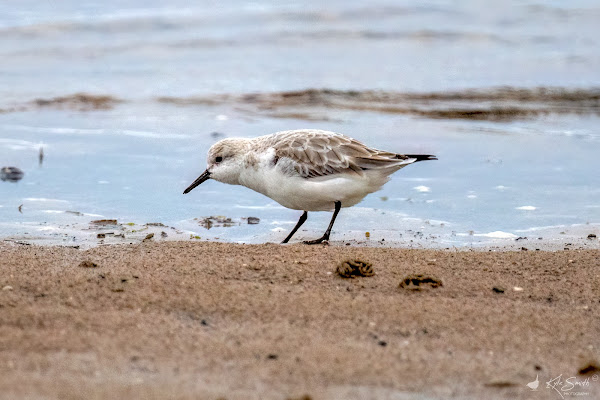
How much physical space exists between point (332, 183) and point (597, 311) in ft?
8.08

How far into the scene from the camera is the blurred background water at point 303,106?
25.8ft

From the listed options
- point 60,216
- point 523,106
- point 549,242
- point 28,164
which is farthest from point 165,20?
point 549,242

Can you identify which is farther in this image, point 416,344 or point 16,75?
point 16,75

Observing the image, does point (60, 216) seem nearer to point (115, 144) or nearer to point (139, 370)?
point (115, 144)

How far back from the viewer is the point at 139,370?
3975mm

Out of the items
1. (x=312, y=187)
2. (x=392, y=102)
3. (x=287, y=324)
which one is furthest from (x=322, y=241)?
(x=392, y=102)

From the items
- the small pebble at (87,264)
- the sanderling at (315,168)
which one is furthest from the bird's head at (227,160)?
the small pebble at (87,264)

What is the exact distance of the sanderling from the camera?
688cm

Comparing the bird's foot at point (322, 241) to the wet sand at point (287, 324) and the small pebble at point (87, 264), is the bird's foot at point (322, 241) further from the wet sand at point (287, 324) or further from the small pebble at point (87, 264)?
the small pebble at point (87, 264)

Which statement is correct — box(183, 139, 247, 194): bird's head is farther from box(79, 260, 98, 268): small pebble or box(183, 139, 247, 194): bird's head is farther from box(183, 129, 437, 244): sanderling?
box(79, 260, 98, 268): small pebble

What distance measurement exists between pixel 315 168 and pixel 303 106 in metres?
5.90

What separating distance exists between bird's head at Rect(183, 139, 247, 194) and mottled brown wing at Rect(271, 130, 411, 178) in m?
0.32

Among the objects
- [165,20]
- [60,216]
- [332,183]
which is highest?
[165,20]

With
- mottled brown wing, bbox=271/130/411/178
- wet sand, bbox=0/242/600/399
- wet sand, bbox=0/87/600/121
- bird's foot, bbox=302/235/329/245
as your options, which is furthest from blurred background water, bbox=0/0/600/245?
wet sand, bbox=0/242/600/399
